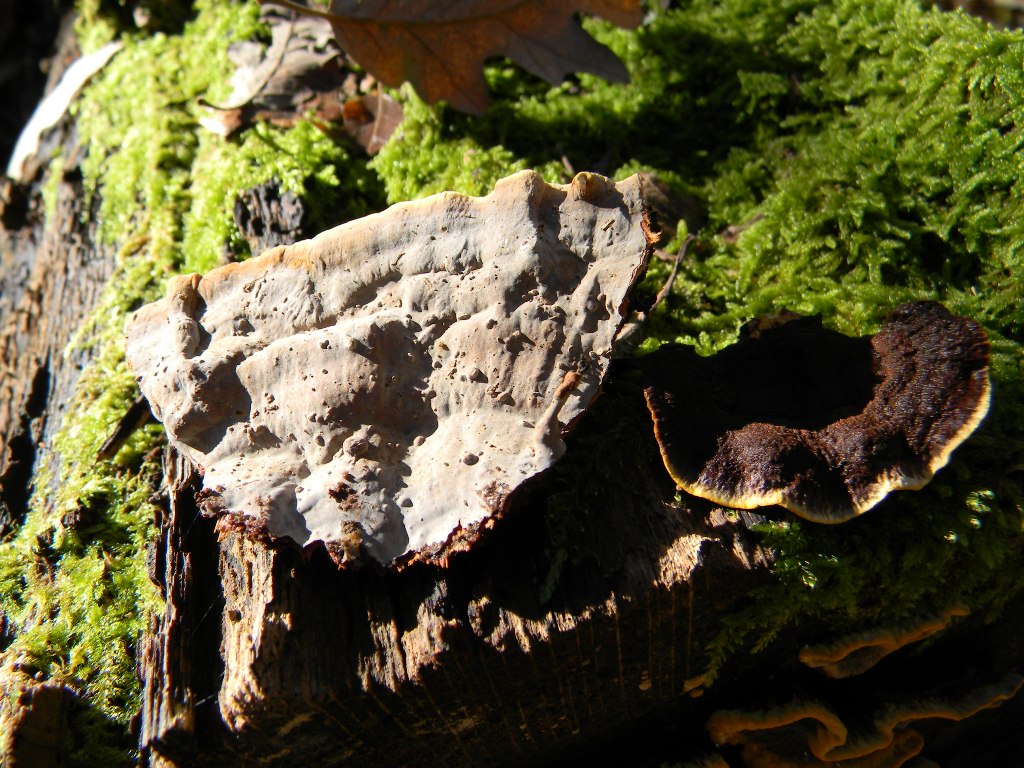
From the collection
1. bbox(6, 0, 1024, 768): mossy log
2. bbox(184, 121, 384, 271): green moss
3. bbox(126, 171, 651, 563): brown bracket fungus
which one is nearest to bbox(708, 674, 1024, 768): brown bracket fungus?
bbox(6, 0, 1024, 768): mossy log

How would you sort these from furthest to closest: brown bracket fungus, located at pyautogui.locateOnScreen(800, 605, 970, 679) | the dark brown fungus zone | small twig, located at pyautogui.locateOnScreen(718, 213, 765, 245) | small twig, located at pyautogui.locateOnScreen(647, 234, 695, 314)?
small twig, located at pyautogui.locateOnScreen(718, 213, 765, 245)
small twig, located at pyautogui.locateOnScreen(647, 234, 695, 314)
brown bracket fungus, located at pyautogui.locateOnScreen(800, 605, 970, 679)
the dark brown fungus zone

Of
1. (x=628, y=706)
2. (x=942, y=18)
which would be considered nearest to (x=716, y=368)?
(x=628, y=706)

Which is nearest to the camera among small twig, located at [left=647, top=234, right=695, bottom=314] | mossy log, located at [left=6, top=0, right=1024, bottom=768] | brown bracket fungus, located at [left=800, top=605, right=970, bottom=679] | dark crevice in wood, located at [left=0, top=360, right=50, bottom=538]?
mossy log, located at [left=6, top=0, right=1024, bottom=768]

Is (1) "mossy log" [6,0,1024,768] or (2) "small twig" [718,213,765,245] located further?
(2) "small twig" [718,213,765,245]

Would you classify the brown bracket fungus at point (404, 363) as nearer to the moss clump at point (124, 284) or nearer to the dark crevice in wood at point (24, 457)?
the moss clump at point (124, 284)

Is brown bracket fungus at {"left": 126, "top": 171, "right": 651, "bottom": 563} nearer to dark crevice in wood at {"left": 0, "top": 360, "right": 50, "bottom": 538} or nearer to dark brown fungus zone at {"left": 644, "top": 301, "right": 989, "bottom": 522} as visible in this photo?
dark brown fungus zone at {"left": 644, "top": 301, "right": 989, "bottom": 522}

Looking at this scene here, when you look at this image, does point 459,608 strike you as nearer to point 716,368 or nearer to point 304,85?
point 716,368

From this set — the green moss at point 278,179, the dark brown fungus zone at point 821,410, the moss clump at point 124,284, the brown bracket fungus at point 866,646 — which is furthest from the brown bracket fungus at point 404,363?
the brown bracket fungus at point 866,646
